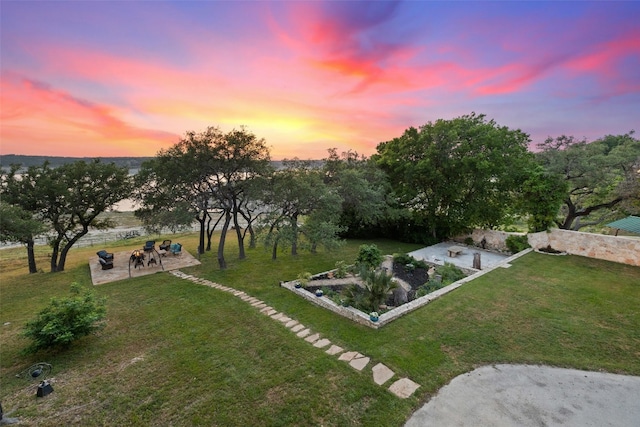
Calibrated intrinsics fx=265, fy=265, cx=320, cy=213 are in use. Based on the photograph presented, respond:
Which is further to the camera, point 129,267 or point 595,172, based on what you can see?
point 595,172

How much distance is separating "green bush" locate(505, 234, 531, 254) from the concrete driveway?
10.1 meters

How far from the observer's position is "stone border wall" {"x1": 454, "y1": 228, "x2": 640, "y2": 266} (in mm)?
11070

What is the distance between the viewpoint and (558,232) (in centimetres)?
1318

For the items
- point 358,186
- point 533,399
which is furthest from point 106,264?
point 533,399

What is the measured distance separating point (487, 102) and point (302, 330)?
55.9 feet

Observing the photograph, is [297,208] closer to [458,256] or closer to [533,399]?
[458,256]

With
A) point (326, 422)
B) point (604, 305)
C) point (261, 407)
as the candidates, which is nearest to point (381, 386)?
point (326, 422)

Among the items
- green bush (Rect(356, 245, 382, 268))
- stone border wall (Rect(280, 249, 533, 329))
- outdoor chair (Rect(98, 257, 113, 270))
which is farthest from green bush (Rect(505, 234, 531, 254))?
outdoor chair (Rect(98, 257, 113, 270))

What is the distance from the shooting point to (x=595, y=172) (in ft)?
47.5

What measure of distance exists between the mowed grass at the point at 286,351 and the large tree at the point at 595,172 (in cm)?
681

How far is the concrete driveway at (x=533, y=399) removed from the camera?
4.00m

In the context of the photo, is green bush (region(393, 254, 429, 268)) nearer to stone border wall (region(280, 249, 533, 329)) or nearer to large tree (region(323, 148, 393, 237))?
stone border wall (region(280, 249, 533, 329))

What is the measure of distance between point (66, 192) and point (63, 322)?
10.3m

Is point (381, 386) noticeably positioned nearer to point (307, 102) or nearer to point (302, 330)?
point (302, 330)
